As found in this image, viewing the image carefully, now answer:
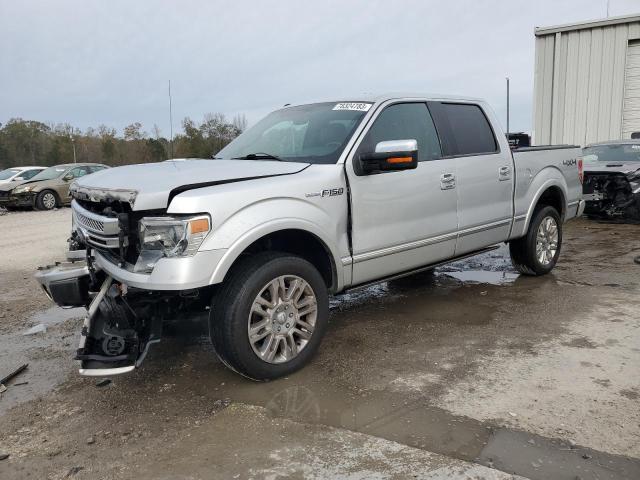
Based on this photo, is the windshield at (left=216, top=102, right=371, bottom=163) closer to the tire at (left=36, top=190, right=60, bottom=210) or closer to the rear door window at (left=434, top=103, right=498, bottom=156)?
the rear door window at (left=434, top=103, right=498, bottom=156)

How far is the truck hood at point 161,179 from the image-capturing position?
10.2 feet

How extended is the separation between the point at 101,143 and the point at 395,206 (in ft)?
204

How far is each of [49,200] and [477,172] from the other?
15342 millimetres

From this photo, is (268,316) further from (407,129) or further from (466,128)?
(466,128)

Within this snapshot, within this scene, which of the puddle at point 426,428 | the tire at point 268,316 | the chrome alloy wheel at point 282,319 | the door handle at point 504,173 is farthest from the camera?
the door handle at point 504,173

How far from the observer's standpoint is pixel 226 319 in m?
3.24

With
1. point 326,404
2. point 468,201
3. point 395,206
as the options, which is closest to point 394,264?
point 395,206

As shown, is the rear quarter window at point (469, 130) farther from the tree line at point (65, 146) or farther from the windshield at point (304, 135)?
the tree line at point (65, 146)

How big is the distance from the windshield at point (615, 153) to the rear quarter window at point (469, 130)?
263 inches

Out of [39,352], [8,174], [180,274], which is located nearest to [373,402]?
[180,274]

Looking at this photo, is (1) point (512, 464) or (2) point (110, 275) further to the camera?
(2) point (110, 275)

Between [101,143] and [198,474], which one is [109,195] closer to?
[198,474]

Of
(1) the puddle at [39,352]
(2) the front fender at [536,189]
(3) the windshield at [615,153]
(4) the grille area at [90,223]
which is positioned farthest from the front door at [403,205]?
(3) the windshield at [615,153]

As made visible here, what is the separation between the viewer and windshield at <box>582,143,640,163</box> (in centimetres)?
1067
